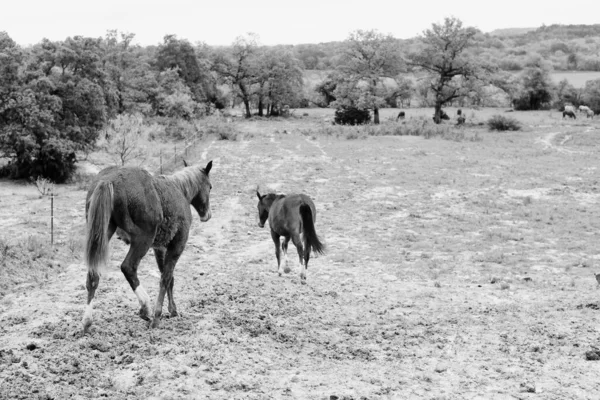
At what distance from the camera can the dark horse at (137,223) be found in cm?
657

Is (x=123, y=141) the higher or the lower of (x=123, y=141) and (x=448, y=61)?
the lower

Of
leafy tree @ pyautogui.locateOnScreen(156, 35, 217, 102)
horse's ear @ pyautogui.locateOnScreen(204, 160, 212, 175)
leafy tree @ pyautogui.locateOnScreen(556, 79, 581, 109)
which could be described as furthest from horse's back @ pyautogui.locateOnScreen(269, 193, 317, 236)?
leafy tree @ pyautogui.locateOnScreen(556, 79, 581, 109)

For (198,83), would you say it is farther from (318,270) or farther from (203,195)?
(203,195)

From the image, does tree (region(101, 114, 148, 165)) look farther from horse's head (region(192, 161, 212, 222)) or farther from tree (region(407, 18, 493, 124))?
tree (region(407, 18, 493, 124))

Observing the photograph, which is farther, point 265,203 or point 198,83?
point 198,83

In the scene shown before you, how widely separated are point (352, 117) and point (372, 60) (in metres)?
7.18

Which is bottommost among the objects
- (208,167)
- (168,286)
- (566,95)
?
(168,286)

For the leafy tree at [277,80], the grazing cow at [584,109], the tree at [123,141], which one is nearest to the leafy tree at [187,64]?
the leafy tree at [277,80]

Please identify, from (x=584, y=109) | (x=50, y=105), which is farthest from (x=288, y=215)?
(x=584, y=109)

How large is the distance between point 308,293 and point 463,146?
29.4m

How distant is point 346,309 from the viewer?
877 cm

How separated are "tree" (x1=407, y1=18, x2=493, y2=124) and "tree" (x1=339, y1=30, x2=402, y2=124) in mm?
2631

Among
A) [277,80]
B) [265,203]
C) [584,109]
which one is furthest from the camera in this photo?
[277,80]

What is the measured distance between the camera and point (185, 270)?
10930 mm
